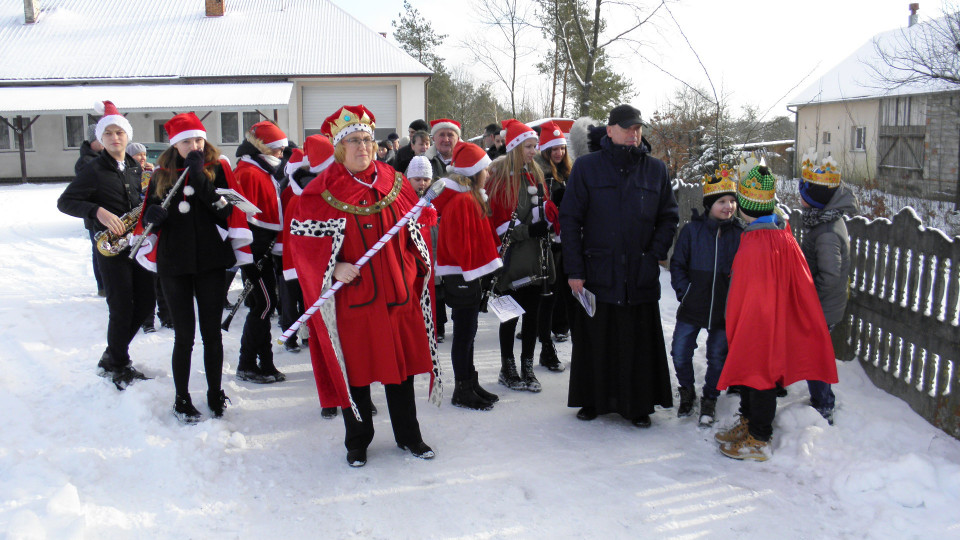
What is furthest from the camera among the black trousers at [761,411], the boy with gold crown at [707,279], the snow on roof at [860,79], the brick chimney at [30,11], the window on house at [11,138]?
the brick chimney at [30,11]

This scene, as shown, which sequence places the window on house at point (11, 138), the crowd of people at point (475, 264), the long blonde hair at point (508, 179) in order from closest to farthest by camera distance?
the crowd of people at point (475, 264) < the long blonde hair at point (508, 179) < the window on house at point (11, 138)

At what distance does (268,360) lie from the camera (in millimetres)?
5699

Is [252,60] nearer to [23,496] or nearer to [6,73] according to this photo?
[6,73]

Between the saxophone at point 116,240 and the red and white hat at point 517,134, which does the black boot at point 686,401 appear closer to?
the red and white hat at point 517,134

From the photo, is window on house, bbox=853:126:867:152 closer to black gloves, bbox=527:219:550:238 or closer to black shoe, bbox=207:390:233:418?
black gloves, bbox=527:219:550:238

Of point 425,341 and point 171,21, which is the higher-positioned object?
point 171,21

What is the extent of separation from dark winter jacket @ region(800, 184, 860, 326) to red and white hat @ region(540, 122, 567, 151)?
6.85 ft

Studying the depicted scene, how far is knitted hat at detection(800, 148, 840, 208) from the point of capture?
4.53m

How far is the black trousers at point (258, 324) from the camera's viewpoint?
18.2 feet

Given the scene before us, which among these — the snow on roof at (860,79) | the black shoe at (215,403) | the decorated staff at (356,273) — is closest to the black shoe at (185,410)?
the black shoe at (215,403)

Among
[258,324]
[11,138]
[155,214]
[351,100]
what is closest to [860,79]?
[351,100]

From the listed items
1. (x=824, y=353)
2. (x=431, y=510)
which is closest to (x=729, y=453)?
(x=824, y=353)

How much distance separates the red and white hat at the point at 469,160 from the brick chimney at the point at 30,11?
34.2 m

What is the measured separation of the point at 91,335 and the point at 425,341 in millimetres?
4156
